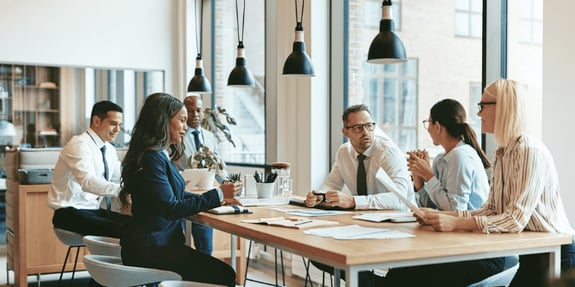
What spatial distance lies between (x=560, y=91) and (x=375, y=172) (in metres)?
1.08

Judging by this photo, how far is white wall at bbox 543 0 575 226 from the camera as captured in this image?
337 cm

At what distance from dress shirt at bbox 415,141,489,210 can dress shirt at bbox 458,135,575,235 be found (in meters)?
0.57

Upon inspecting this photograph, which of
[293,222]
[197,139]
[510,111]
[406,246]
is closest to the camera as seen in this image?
[406,246]

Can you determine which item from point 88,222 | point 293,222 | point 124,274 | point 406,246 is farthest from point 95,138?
point 406,246

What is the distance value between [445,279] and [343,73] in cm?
324

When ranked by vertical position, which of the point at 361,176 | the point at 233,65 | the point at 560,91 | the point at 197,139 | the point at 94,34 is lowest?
the point at 361,176

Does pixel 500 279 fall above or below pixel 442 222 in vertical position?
below

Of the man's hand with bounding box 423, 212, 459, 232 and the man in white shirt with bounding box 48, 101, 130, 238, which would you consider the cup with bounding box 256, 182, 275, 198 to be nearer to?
the man in white shirt with bounding box 48, 101, 130, 238

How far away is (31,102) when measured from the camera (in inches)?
300

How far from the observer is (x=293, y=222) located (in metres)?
2.91

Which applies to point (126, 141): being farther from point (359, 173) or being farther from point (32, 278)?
point (359, 173)

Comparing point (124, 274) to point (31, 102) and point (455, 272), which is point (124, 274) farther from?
point (31, 102)

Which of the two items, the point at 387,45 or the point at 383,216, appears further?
the point at 387,45

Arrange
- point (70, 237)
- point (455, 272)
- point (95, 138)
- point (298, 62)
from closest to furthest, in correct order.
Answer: point (455, 272) < point (298, 62) < point (70, 237) < point (95, 138)
